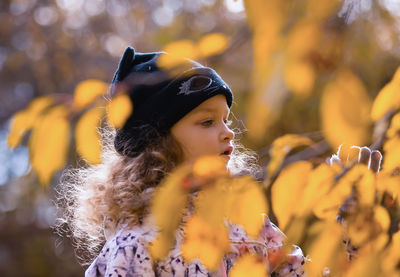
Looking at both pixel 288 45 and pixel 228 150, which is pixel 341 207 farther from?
pixel 288 45

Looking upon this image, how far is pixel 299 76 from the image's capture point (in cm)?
45

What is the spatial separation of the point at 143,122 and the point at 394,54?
618 millimetres

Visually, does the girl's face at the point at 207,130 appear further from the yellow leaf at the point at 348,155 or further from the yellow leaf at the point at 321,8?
the yellow leaf at the point at 321,8

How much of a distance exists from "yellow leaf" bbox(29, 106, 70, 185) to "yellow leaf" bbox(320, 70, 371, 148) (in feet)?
0.95

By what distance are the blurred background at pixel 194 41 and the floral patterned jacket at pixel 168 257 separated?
0.68ft

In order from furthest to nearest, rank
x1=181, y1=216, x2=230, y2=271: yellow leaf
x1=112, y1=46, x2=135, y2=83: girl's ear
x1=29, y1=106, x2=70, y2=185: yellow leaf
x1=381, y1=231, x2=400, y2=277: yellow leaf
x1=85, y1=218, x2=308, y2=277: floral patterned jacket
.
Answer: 1. x1=112, y1=46, x2=135, y2=83: girl's ear
2. x1=85, y1=218, x2=308, y2=277: floral patterned jacket
3. x1=181, y1=216, x2=230, y2=271: yellow leaf
4. x1=381, y1=231, x2=400, y2=277: yellow leaf
5. x1=29, y1=106, x2=70, y2=185: yellow leaf

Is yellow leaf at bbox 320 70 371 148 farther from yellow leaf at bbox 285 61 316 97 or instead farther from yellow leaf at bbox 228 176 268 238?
yellow leaf at bbox 228 176 268 238

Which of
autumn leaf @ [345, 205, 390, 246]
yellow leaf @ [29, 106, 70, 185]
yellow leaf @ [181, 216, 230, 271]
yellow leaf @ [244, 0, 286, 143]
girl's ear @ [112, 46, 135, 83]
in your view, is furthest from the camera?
girl's ear @ [112, 46, 135, 83]

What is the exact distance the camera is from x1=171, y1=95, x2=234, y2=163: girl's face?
3.38 ft

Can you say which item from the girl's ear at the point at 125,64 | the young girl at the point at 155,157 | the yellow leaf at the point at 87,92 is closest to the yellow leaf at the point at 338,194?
the young girl at the point at 155,157

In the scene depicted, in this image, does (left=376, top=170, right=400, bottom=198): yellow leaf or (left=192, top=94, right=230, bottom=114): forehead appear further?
(left=192, top=94, right=230, bottom=114): forehead

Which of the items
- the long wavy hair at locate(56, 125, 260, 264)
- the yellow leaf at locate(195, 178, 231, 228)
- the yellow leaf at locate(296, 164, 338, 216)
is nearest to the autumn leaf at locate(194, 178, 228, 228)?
the yellow leaf at locate(195, 178, 231, 228)

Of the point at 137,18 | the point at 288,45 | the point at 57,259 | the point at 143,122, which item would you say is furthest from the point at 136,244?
the point at 57,259

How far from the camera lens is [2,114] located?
4.44 meters
